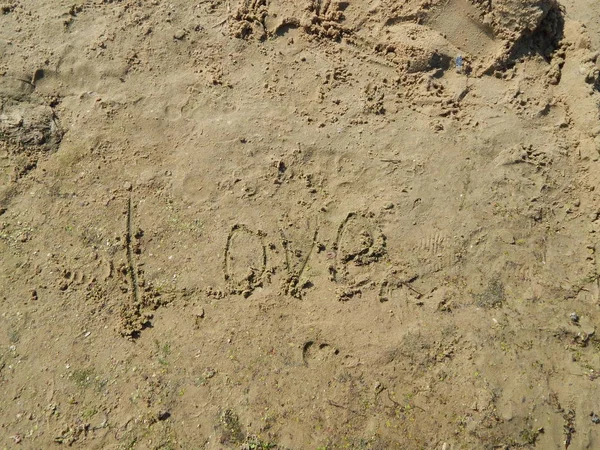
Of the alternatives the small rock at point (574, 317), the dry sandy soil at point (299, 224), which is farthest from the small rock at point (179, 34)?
the small rock at point (574, 317)

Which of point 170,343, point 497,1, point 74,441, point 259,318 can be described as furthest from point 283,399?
point 497,1

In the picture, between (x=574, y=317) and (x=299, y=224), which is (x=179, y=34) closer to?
(x=299, y=224)

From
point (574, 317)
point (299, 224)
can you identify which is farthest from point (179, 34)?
point (574, 317)

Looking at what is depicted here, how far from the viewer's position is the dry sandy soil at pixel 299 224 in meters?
3.20

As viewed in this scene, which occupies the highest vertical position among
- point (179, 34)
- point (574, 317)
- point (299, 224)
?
point (179, 34)

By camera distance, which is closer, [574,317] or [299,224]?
[574,317]

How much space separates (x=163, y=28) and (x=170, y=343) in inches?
106

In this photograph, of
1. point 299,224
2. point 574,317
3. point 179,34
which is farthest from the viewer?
point 179,34

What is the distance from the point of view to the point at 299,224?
365cm

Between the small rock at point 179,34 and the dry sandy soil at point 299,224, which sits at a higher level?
the small rock at point 179,34

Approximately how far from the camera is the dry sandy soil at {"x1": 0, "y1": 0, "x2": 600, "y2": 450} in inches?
126

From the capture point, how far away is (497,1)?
3.93m

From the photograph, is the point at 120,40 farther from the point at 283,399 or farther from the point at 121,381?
the point at 283,399

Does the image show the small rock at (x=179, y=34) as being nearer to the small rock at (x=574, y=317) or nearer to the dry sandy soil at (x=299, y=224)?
the dry sandy soil at (x=299, y=224)
